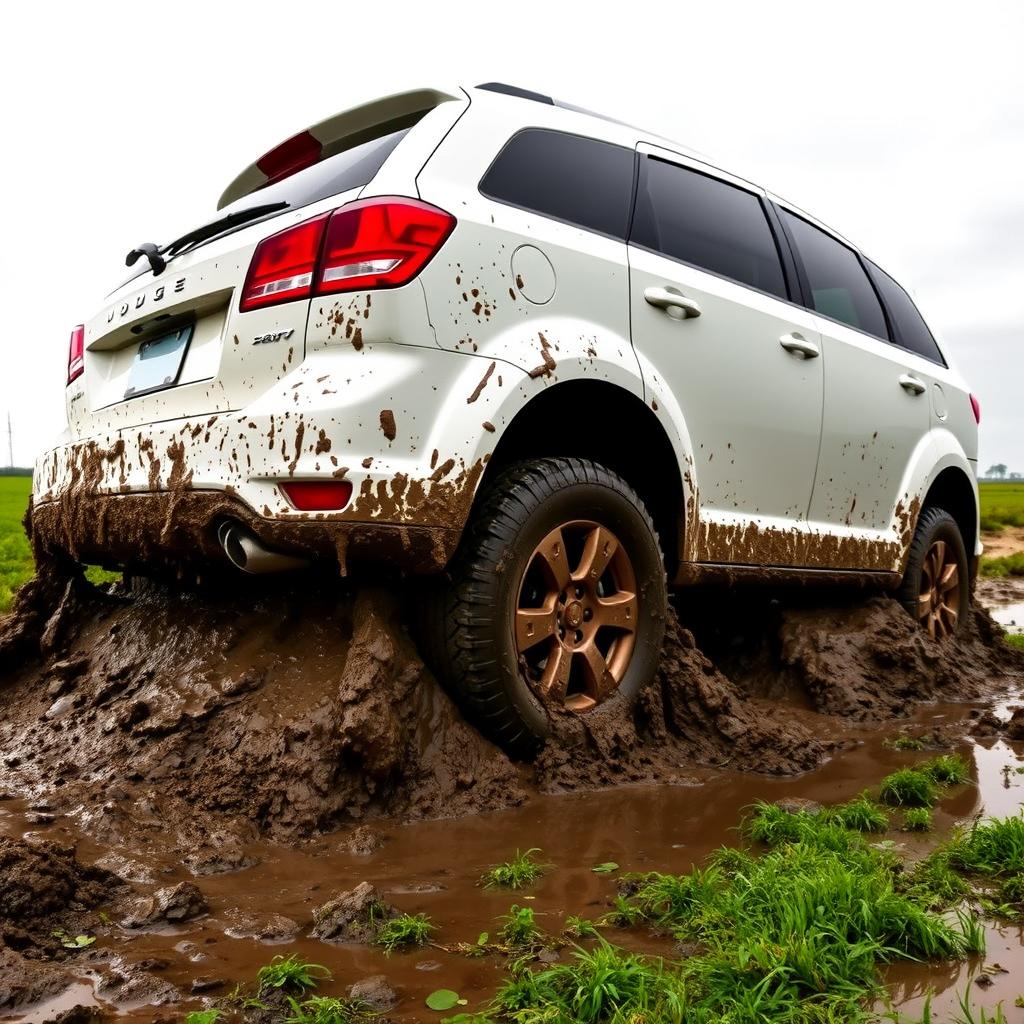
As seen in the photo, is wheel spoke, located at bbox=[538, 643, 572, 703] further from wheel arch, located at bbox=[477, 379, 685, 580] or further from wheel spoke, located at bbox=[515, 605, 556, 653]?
wheel arch, located at bbox=[477, 379, 685, 580]

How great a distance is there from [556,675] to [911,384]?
9.86 ft

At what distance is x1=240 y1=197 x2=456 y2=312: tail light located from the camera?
101 inches

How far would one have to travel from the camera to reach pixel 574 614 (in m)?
3.03

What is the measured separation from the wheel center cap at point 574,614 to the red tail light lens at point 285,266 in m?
1.24

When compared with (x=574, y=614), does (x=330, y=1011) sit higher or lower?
lower

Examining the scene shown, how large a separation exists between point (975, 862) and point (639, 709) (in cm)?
129

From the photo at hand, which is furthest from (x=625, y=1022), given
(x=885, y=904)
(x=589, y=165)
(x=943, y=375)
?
(x=943, y=375)

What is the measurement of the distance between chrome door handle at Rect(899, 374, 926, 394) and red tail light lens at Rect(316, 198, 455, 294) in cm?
317

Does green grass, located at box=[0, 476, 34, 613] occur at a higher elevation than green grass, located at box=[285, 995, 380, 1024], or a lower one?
lower

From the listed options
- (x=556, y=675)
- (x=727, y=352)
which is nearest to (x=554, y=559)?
(x=556, y=675)

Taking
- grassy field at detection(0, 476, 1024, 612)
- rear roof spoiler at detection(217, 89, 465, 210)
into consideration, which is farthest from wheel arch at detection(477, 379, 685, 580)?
grassy field at detection(0, 476, 1024, 612)

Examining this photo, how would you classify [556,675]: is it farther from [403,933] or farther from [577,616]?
[403,933]

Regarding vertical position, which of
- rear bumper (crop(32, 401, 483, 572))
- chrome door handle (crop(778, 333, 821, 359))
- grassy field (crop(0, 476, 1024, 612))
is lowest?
grassy field (crop(0, 476, 1024, 612))

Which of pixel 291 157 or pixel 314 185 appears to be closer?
pixel 314 185
